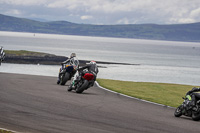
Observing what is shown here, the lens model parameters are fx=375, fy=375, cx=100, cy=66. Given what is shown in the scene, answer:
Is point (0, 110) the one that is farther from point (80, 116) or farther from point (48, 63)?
point (48, 63)

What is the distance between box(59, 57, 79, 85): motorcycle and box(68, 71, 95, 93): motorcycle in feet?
8.18

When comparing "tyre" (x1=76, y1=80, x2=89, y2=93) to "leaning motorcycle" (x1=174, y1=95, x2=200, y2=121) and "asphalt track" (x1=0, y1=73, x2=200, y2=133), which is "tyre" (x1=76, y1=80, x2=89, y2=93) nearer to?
"asphalt track" (x1=0, y1=73, x2=200, y2=133)

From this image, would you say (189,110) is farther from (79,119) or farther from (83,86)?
(83,86)

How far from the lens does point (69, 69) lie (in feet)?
72.0

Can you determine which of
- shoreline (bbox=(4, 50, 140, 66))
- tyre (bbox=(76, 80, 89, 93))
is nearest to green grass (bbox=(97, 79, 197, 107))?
tyre (bbox=(76, 80, 89, 93))

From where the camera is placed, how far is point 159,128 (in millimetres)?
10398

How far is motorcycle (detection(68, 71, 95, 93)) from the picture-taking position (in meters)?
18.4

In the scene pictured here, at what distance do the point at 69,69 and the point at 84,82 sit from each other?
11.8 ft

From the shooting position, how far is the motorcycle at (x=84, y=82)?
60.3ft

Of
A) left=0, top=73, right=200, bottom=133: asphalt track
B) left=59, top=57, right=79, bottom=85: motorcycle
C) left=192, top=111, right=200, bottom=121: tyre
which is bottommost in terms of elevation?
left=0, top=73, right=200, bottom=133: asphalt track

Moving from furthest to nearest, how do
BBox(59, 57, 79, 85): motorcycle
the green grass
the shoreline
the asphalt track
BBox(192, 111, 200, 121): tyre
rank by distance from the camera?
the shoreline, BBox(59, 57, 79, 85): motorcycle, the green grass, BBox(192, 111, 200, 121): tyre, the asphalt track

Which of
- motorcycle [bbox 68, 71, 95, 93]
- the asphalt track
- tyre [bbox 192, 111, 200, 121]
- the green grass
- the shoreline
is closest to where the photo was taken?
the asphalt track

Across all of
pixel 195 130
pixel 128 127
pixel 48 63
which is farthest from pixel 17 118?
pixel 48 63

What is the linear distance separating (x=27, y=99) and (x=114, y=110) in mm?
3455
